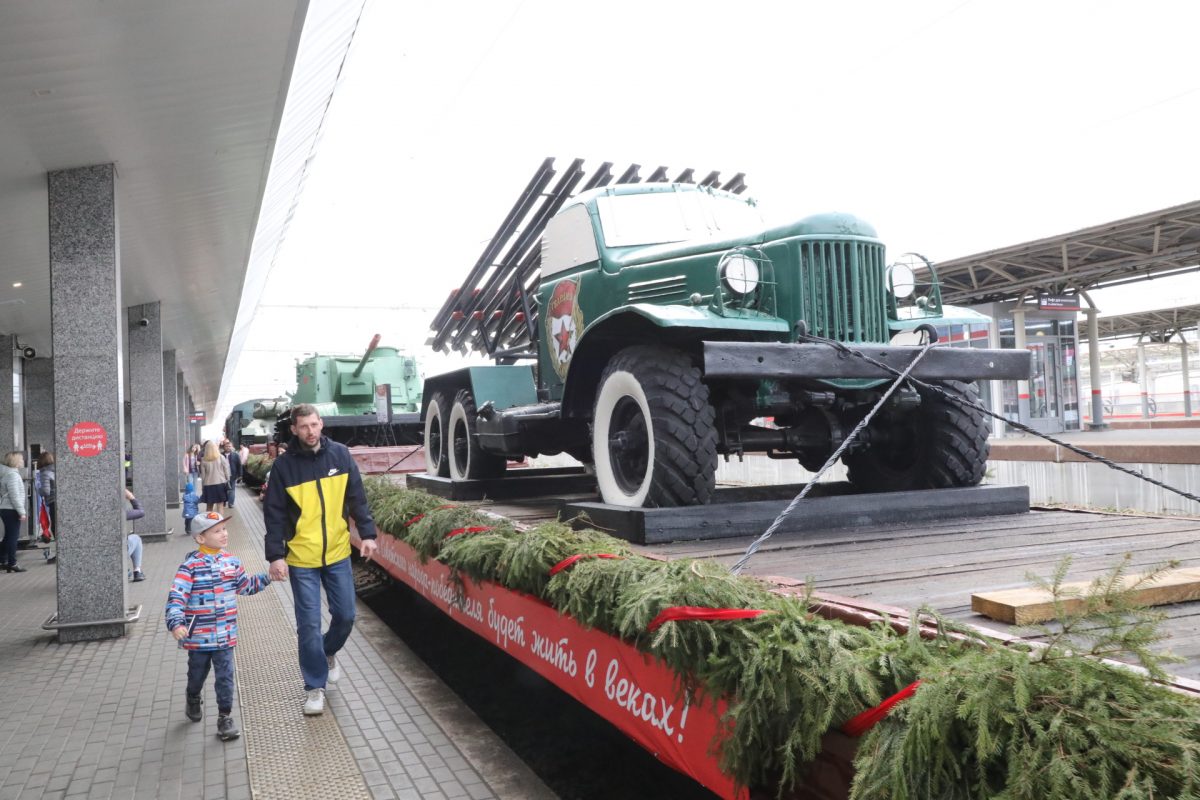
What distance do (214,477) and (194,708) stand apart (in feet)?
33.8

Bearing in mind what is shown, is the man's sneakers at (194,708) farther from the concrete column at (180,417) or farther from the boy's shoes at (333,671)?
the concrete column at (180,417)

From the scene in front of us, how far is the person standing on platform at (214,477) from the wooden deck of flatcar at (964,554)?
11811mm

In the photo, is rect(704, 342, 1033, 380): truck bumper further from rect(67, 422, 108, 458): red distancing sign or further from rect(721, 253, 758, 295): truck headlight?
rect(67, 422, 108, 458): red distancing sign

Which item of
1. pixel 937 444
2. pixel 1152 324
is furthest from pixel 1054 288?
pixel 937 444

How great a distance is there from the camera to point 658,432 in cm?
475

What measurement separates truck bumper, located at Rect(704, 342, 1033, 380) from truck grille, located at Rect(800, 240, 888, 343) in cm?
27

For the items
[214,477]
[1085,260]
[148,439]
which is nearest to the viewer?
[148,439]

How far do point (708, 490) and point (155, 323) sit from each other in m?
12.9

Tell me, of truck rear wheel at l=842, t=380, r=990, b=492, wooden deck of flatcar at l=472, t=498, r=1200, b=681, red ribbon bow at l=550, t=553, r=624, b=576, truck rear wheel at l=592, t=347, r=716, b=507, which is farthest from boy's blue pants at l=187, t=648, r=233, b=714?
truck rear wheel at l=842, t=380, r=990, b=492

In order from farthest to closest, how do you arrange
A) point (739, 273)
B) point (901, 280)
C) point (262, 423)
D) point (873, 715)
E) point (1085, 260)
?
1. point (262, 423)
2. point (1085, 260)
3. point (901, 280)
4. point (739, 273)
5. point (873, 715)

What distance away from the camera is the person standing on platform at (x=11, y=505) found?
37.4ft

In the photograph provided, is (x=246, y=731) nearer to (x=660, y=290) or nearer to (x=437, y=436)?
(x=660, y=290)

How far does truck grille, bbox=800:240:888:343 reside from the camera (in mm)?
5211

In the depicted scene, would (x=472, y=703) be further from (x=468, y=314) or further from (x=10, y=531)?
(x=10, y=531)
